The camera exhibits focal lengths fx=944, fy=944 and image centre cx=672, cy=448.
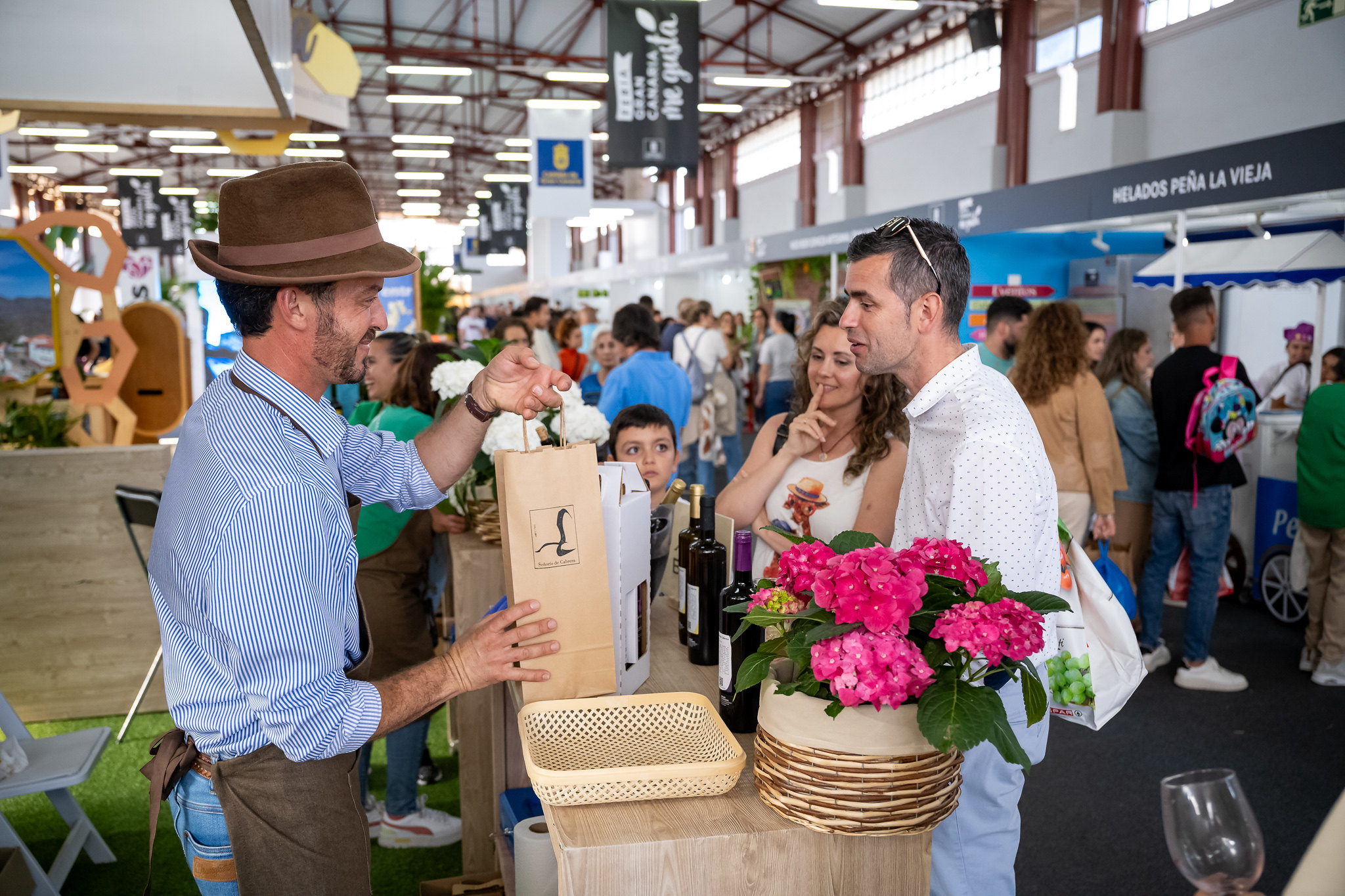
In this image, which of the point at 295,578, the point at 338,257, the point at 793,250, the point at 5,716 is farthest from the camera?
the point at 793,250

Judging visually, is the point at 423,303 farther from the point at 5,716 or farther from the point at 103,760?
the point at 5,716

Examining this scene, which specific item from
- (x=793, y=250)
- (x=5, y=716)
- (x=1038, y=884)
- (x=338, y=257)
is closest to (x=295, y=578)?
(x=338, y=257)

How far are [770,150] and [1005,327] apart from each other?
48.4 feet

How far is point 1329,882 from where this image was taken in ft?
2.64

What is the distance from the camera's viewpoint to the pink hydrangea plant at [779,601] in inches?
46.6

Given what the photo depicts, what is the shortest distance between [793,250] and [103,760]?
30.8 ft

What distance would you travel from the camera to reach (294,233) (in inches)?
55.0

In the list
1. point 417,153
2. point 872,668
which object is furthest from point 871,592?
point 417,153

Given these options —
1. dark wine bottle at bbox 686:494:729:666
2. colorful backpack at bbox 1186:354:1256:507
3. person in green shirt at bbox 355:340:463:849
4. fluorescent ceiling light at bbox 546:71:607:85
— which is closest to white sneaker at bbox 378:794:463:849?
person in green shirt at bbox 355:340:463:849

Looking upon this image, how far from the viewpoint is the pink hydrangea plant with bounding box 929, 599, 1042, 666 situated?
3.44 ft

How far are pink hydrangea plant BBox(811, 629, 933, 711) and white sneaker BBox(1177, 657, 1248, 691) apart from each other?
385 cm

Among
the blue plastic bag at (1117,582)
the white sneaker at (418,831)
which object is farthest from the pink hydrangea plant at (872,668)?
the white sneaker at (418,831)

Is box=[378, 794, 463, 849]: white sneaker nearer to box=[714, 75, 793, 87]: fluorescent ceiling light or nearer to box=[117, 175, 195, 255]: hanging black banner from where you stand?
box=[714, 75, 793, 87]: fluorescent ceiling light

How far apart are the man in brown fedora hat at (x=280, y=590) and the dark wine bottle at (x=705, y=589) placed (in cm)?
37
